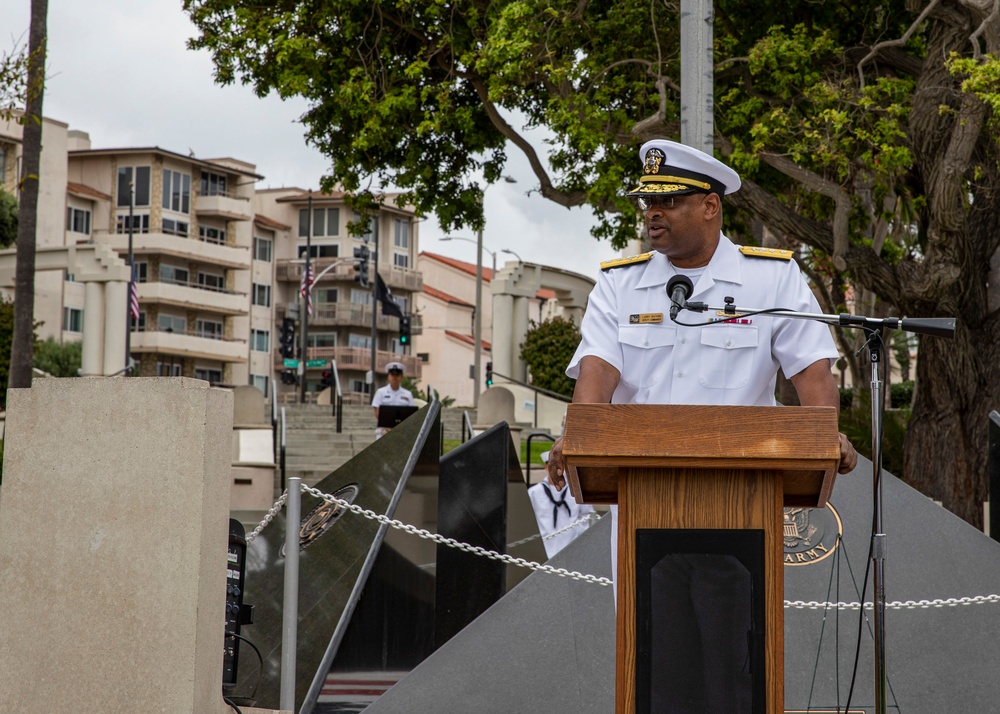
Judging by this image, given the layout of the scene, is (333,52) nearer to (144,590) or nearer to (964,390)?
(964,390)

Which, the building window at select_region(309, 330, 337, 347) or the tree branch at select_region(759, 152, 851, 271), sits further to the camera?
the building window at select_region(309, 330, 337, 347)

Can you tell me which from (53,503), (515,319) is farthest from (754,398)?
(515,319)

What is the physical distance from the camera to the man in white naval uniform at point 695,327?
157 inches

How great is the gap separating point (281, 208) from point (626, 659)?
84.9 metres

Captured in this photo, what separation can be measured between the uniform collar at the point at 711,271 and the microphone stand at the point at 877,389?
0.17 metres

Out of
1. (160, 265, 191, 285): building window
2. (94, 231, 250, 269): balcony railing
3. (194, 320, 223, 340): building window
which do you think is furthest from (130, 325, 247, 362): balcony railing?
(94, 231, 250, 269): balcony railing

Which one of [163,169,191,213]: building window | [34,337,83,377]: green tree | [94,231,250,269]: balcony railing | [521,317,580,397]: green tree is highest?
[163,169,191,213]: building window

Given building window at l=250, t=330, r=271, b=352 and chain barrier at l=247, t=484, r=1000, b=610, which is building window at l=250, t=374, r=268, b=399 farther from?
chain barrier at l=247, t=484, r=1000, b=610

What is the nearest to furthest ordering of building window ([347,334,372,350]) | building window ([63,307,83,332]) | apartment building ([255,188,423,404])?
building window ([63,307,83,332]) < apartment building ([255,188,423,404]) < building window ([347,334,372,350])

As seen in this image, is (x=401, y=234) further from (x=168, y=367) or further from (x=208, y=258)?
Result: (x=168, y=367)

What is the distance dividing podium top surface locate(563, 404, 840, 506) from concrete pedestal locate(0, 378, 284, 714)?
1.79 meters

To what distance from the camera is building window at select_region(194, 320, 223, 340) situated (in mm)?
76562

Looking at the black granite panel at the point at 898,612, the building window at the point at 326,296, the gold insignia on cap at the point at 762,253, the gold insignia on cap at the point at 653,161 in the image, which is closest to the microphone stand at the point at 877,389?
the gold insignia on cap at the point at 762,253

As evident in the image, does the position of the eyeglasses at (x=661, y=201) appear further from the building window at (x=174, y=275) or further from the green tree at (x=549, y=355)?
the building window at (x=174, y=275)
